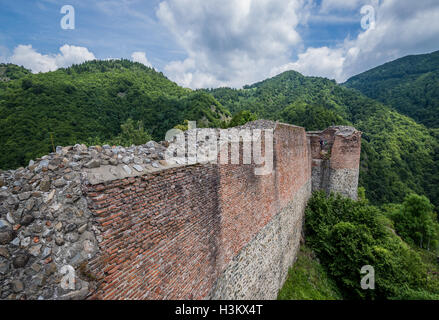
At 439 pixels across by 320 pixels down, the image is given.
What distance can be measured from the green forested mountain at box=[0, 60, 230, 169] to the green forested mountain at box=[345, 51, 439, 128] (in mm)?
65406

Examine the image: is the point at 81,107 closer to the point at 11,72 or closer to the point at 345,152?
the point at 11,72

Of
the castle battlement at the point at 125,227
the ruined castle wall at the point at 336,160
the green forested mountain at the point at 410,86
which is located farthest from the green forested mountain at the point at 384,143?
the castle battlement at the point at 125,227

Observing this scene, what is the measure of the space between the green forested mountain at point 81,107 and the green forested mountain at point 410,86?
65.4m

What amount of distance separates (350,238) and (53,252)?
11973 millimetres

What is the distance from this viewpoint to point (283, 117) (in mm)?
57375

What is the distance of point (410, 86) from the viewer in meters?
76.5

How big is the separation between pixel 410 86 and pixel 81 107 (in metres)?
113

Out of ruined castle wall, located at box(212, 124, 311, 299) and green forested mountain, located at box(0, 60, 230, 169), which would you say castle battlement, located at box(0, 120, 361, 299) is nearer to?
ruined castle wall, located at box(212, 124, 311, 299)

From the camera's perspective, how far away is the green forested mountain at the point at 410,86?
6402 cm

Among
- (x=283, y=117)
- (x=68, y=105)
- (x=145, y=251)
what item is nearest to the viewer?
(x=145, y=251)

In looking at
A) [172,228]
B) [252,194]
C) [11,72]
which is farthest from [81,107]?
[172,228]

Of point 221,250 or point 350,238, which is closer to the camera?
point 221,250
